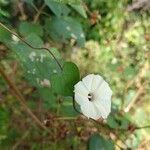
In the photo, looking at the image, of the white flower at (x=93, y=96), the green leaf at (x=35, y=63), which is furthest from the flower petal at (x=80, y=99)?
the green leaf at (x=35, y=63)

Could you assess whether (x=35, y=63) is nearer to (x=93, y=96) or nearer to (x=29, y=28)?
(x=93, y=96)

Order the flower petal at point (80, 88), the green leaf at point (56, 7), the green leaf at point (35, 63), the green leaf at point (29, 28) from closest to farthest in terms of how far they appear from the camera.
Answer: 1. the flower petal at point (80, 88)
2. the green leaf at point (35, 63)
3. the green leaf at point (56, 7)
4. the green leaf at point (29, 28)

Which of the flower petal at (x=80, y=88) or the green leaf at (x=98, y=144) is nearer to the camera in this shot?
the flower petal at (x=80, y=88)

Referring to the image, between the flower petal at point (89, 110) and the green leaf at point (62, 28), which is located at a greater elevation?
the green leaf at point (62, 28)

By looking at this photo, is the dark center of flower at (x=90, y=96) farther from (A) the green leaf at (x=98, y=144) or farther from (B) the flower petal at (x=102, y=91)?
(A) the green leaf at (x=98, y=144)

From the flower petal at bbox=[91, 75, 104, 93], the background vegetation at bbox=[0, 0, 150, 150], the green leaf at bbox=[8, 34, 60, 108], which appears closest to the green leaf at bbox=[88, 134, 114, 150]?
the background vegetation at bbox=[0, 0, 150, 150]
